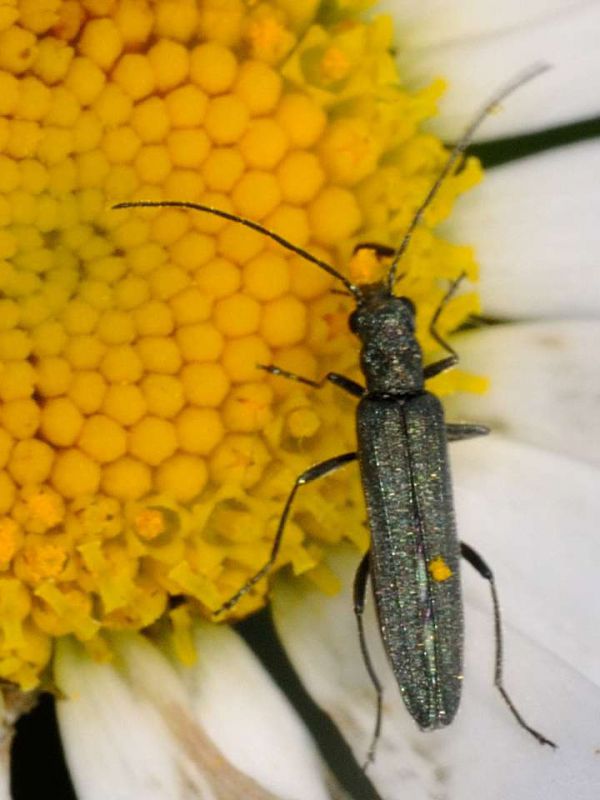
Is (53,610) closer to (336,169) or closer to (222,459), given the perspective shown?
(222,459)

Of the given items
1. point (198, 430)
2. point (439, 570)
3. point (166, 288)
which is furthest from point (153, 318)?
point (439, 570)

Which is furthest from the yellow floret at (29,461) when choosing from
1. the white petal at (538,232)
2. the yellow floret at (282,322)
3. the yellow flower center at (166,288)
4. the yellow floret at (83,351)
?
the white petal at (538,232)

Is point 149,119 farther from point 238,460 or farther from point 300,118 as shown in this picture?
point 238,460

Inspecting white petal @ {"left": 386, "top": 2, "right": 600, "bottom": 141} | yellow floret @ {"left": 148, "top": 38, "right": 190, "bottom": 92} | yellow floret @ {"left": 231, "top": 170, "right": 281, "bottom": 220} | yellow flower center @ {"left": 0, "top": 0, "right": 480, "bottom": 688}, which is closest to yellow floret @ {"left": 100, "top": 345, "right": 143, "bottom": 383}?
yellow flower center @ {"left": 0, "top": 0, "right": 480, "bottom": 688}

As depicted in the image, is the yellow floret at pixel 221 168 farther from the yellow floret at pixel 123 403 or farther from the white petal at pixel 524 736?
the white petal at pixel 524 736

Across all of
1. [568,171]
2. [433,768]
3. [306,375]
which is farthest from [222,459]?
[568,171]
